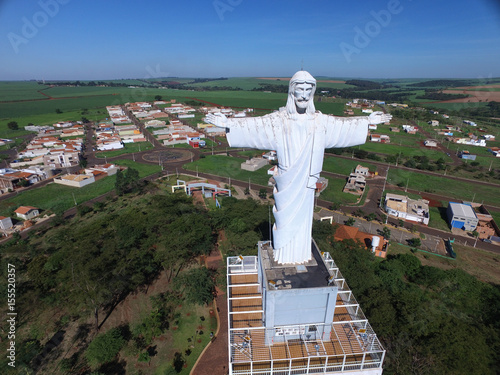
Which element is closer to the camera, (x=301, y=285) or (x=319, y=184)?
(x=301, y=285)

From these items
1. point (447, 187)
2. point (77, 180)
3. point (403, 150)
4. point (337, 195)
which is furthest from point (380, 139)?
point (77, 180)

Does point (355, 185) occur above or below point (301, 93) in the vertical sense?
below

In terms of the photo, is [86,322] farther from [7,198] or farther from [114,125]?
[114,125]

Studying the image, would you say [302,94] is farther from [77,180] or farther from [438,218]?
[77,180]

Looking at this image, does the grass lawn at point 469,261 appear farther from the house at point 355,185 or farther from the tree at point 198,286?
the tree at point 198,286

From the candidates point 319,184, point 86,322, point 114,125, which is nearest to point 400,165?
point 319,184

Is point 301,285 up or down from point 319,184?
up

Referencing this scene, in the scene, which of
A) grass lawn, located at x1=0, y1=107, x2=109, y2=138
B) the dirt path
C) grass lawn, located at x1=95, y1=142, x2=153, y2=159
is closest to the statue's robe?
the dirt path
